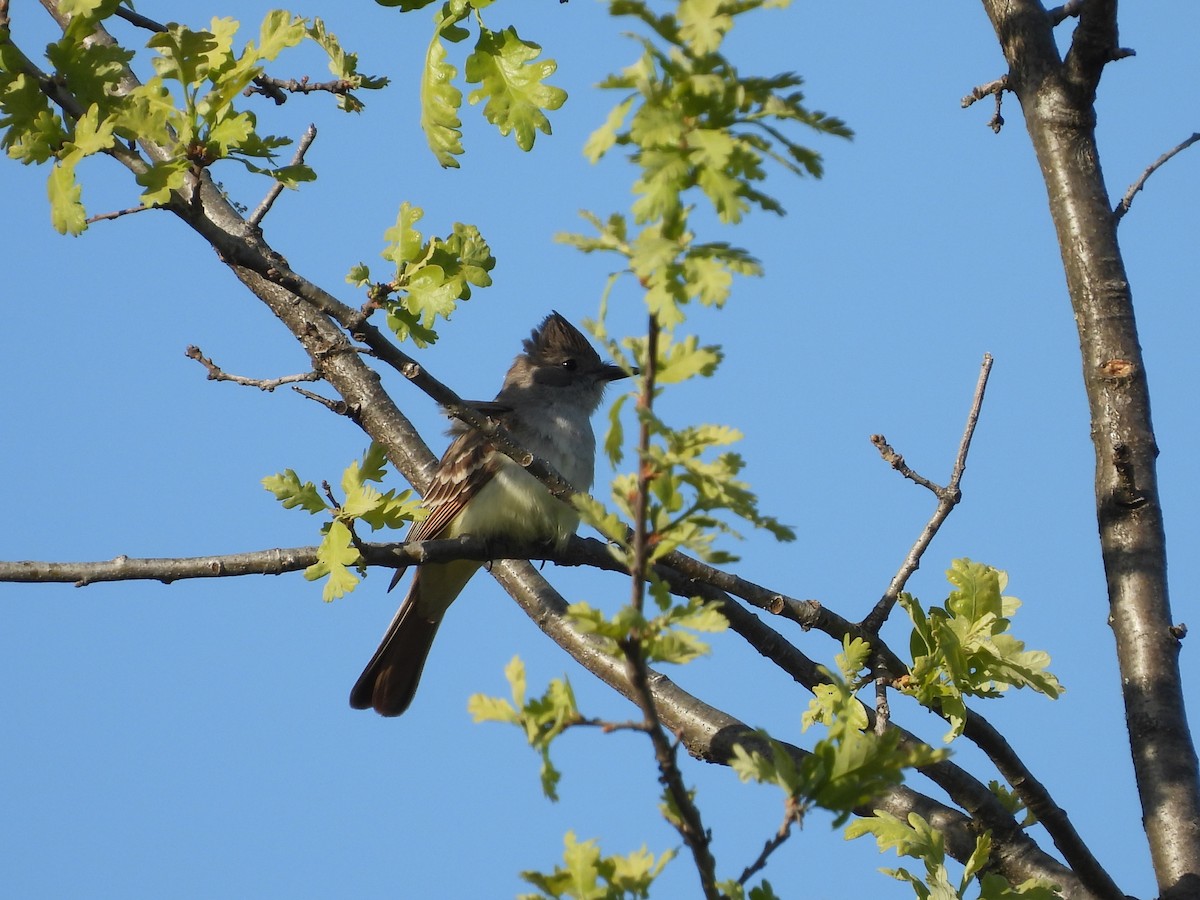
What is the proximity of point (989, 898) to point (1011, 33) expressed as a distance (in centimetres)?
345

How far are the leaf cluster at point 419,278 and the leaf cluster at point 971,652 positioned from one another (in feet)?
5.40

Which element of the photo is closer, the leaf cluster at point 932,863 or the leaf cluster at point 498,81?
the leaf cluster at point 932,863

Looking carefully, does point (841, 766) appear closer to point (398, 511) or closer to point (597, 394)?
point (398, 511)

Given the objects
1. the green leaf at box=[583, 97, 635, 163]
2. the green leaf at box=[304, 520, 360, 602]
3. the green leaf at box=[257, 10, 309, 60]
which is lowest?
the green leaf at box=[583, 97, 635, 163]

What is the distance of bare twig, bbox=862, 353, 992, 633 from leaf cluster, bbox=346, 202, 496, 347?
5.13ft

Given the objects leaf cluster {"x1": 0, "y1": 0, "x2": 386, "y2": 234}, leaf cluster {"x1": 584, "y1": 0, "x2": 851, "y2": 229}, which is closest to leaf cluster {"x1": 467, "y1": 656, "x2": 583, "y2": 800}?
leaf cluster {"x1": 584, "y1": 0, "x2": 851, "y2": 229}

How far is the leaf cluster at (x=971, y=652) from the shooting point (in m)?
4.13

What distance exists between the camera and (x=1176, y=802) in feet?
15.1

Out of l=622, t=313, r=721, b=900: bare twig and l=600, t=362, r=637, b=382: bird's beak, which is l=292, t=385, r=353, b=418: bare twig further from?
l=600, t=362, r=637, b=382: bird's beak

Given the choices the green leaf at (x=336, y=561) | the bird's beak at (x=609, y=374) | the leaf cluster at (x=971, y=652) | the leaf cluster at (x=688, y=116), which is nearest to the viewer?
the leaf cluster at (x=688, y=116)

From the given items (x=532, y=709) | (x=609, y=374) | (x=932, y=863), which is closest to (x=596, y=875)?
(x=532, y=709)

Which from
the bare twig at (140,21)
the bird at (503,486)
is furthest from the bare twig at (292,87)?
the bird at (503,486)

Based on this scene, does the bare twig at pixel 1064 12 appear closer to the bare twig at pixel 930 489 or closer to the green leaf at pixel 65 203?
the bare twig at pixel 930 489

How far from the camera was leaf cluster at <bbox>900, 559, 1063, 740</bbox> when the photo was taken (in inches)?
163
